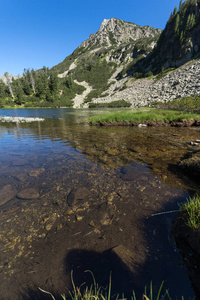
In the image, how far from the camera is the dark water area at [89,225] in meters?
1.91

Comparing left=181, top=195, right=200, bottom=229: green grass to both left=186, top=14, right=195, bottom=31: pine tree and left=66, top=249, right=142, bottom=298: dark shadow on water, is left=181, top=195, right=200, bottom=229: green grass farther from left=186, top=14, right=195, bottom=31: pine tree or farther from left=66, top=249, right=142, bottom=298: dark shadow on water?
left=186, top=14, right=195, bottom=31: pine tree

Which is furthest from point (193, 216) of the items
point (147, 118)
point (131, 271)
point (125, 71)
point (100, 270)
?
point (125, 71)

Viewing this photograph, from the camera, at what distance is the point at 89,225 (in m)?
2.92

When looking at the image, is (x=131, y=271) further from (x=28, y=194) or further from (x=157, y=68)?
(x=157, y=68)

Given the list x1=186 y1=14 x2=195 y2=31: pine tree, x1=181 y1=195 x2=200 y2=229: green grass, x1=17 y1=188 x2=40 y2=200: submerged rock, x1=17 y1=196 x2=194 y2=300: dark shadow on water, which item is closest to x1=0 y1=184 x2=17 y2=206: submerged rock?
x1=17 y1=188 x2=40 y2=200: submerged rock

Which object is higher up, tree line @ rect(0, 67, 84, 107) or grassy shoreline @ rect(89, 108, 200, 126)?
tree line @ rect(0, 67, 84, 107)

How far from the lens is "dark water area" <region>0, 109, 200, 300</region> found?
1.91 meters

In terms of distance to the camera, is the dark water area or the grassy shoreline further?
the grassy shoreline

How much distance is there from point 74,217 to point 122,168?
3000 mm

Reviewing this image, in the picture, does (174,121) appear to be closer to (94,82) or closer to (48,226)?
(48,226)

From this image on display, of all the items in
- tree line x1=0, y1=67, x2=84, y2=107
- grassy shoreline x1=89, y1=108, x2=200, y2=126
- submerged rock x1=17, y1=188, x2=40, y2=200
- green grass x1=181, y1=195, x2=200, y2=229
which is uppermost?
tree line x1=0, y1=67, x2=84, y2=107

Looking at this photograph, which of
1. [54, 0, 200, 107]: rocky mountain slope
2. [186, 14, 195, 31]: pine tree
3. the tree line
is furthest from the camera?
the tree line

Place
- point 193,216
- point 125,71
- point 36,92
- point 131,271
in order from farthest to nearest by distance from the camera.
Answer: point 125,71 < point 36,92 < point 193,216 < point 131,271

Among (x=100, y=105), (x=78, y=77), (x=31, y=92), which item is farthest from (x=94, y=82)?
(x=100, y=105)
